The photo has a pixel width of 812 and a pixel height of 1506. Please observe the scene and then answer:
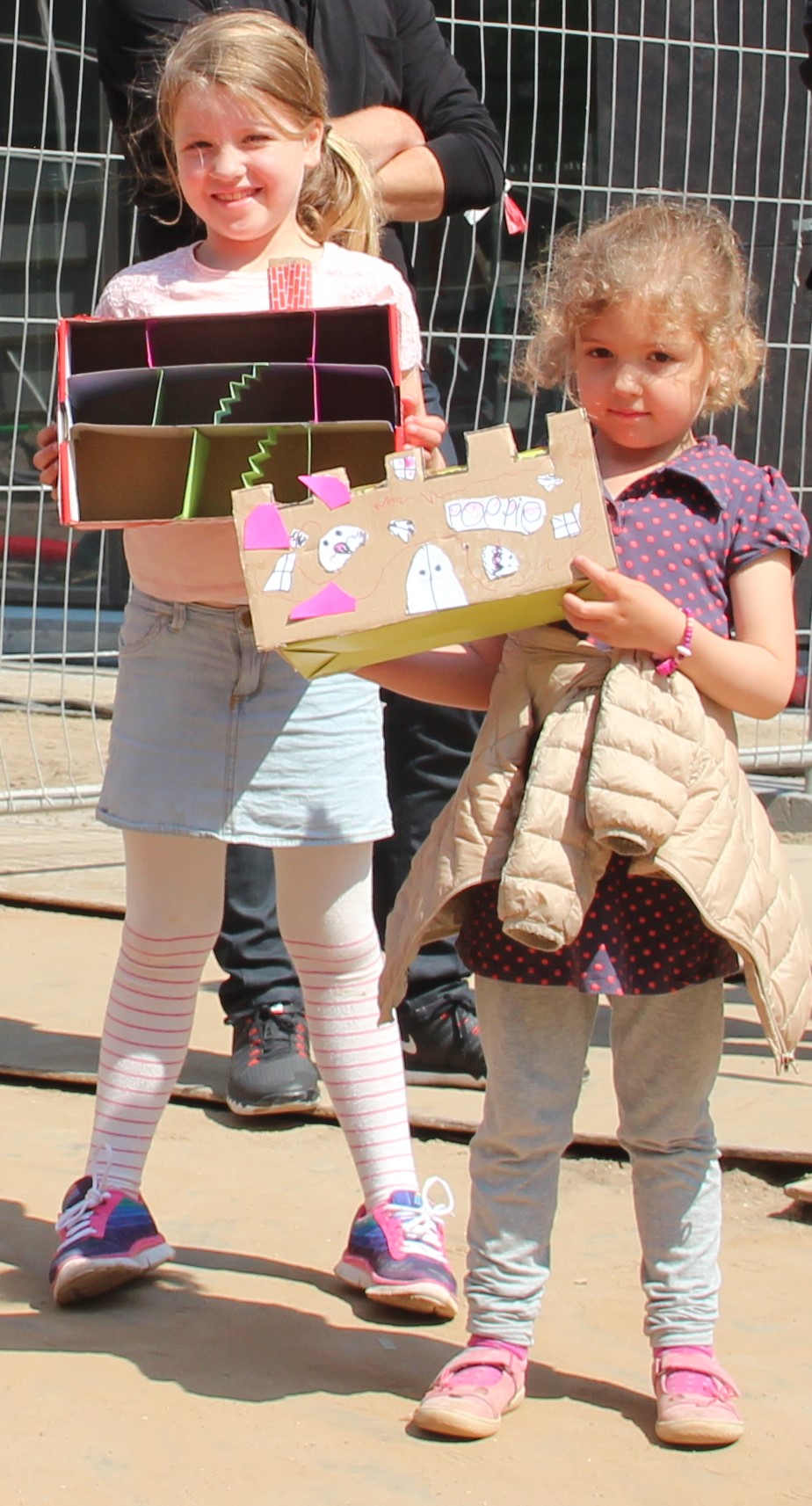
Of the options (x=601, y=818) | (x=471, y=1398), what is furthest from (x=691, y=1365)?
(x=601, y=818)

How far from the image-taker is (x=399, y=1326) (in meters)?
2.44

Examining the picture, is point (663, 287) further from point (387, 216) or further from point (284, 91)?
point (387, 216)

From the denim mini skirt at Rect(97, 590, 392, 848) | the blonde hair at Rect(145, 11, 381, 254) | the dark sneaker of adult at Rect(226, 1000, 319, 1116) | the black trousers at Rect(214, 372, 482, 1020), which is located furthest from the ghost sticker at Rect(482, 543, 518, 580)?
the dark sneaker of adult at Rect(226, 1000, 319, 1116)

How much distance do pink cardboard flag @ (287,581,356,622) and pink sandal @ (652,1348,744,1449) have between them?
93 cm

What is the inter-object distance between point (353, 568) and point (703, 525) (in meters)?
0.43

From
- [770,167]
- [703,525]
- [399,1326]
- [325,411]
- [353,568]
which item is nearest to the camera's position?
[353,568]

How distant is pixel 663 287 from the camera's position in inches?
82.9

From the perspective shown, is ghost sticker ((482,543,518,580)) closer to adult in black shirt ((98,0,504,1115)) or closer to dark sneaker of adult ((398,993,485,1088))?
adult in black shirt ((98,0,504,1115))

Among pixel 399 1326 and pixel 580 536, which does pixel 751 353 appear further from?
pixel 399 1326

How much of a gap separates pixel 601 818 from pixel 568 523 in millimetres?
307

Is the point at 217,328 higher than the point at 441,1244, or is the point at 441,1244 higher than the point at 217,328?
the point at 217,328

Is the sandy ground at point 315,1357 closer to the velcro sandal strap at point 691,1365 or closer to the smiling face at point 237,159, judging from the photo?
the velcro sandal strap at point 691,1365

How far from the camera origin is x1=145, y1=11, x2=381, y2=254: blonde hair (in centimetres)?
235

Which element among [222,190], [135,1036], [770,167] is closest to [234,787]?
[135,1036]
